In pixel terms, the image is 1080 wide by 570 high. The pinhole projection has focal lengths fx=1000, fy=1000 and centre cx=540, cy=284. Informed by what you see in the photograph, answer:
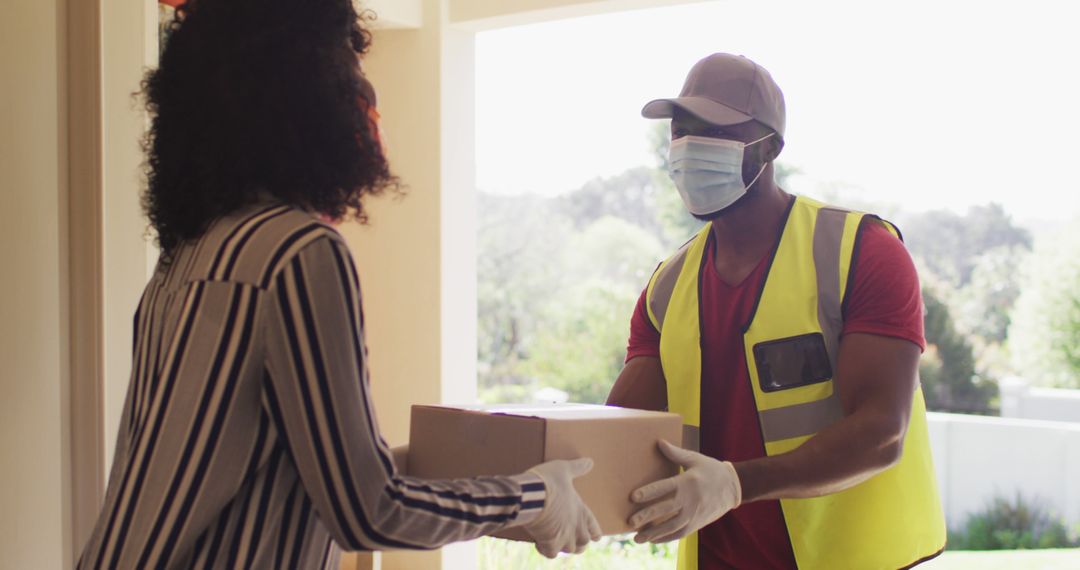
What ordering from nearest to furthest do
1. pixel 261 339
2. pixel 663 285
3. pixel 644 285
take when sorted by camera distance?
pixel 261 339, pixel 663 285, pixel 644 285

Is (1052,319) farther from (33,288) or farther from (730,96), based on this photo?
(33,288)

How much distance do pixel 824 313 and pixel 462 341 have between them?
89.1 inches

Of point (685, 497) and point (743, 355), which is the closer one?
point (685, 497)

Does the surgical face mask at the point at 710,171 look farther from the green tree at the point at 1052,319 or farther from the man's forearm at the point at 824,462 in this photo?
the green tree at the point at 1052,319

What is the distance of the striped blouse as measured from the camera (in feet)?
3.23

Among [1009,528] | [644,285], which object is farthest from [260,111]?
[1009,528]

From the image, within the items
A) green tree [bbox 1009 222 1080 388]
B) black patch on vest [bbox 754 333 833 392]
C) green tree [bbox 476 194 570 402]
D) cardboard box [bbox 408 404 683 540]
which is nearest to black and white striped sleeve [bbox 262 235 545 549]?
cardboard box [bbox 408 404 683 540]

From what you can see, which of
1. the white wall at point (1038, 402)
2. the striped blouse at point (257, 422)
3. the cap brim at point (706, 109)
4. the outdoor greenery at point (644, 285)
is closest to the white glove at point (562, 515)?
the striped blouse at point (257, 422)

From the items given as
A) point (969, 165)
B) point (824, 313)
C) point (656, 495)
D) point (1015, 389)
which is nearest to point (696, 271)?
point (824, 313)

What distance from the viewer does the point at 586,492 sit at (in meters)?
1.30

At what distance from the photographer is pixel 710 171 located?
181cm

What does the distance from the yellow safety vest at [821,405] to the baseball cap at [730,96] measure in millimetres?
207

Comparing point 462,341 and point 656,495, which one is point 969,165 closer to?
point 462,341

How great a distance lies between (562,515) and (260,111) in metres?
0.59
